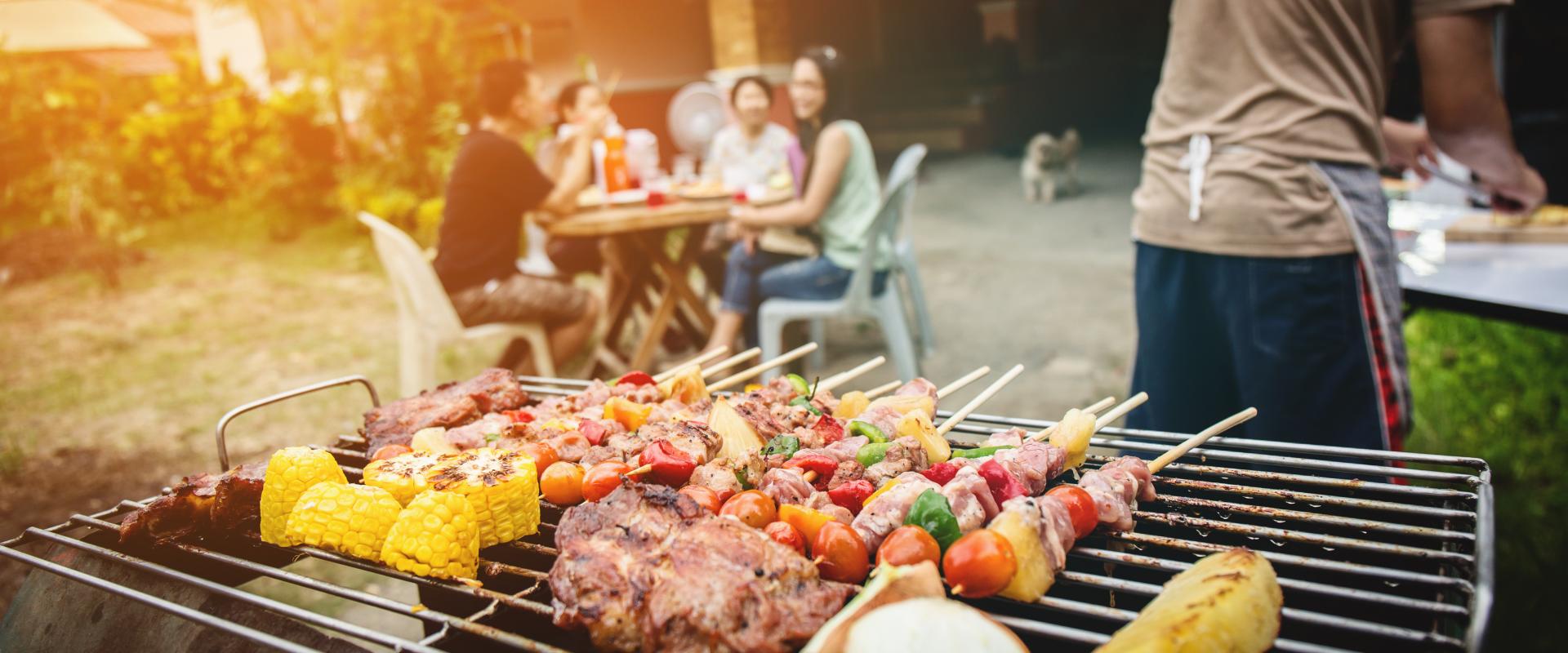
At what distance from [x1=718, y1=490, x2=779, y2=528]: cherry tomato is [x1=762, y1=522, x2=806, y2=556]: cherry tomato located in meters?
0.05

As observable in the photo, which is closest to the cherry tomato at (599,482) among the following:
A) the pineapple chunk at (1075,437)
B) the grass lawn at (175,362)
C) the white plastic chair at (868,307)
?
the pineapple chunk at (1075,437)

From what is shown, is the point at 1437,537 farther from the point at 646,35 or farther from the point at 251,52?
the point at 251,52

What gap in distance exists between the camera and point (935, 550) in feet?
5.11

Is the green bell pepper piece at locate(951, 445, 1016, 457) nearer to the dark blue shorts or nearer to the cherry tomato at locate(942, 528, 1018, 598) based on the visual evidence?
the cherry tomato at locate(942, 528, 1018, 598)

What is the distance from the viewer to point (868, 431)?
212 cm

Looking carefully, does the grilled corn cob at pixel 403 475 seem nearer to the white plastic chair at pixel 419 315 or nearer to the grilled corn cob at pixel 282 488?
the grilled corn cob at pixel 282 488

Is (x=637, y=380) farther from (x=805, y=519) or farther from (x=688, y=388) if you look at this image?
(x=805, y=519)

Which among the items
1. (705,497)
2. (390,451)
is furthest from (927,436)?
(390,451)

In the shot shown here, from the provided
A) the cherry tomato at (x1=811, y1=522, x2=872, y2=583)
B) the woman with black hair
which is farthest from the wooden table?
the cherry tomato at (x1=811, y1=522, x2=872, y2=583)

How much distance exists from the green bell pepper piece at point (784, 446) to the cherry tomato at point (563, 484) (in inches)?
17.8

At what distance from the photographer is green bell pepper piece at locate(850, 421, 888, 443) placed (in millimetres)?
2100

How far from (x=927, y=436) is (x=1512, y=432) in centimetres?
462

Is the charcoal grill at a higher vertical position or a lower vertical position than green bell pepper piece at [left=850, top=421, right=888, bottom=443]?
lower

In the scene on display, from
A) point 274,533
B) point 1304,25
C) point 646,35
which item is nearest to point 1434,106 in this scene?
point 1304,25
